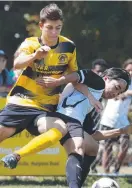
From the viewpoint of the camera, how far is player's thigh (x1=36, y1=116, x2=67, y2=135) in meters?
7.09

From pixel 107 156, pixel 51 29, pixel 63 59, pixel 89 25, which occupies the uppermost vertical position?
pixel 51 29

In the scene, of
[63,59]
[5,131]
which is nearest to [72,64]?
[63,59]

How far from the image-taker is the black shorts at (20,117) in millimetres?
7277

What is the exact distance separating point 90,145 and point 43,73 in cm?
92

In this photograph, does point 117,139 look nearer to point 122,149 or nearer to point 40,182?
point 122,149

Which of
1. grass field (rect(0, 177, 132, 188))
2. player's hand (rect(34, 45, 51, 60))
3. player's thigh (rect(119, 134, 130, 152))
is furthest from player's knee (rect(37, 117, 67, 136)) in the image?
player's thigh (rect(119, 134, 130, 152))

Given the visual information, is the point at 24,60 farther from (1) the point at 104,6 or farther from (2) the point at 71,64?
(1) the point at 104,6

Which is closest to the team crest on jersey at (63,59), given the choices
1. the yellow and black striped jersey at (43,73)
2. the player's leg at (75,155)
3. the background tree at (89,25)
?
the yellow and black striped jersey at (43,73)

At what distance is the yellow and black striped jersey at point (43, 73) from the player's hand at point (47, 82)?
0.07 m

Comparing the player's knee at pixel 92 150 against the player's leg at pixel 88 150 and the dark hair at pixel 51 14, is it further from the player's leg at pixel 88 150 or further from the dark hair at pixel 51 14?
the dark hair at pixel 51 14

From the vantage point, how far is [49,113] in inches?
287

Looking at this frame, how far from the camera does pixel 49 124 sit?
280 inches

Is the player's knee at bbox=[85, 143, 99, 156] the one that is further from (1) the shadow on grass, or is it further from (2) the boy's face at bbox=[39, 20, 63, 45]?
(1) the shadow on grass

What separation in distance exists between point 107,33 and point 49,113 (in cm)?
1490
